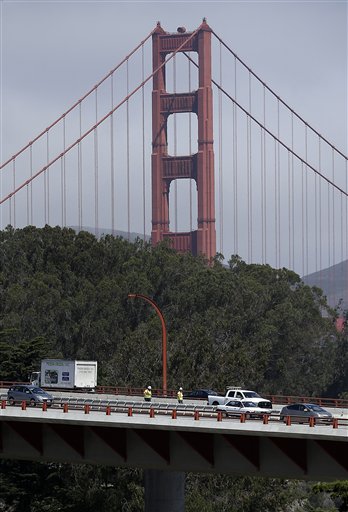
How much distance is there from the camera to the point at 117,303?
13512 cm

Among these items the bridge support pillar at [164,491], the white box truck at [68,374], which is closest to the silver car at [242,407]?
the bridge support pillar at [164,491]

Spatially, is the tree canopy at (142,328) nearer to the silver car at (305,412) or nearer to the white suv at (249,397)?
the white suv at (249,397)

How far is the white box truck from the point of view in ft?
290

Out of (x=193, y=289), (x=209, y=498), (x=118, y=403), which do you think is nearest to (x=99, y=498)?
(x=209, y=498)

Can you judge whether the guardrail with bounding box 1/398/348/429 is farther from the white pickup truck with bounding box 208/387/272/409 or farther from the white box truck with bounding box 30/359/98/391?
the white box truck with bounding box 30/359/98/391

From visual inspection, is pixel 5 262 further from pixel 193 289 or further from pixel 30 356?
pixel 30 356

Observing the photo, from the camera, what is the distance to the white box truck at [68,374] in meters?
88.3

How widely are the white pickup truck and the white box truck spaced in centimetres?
2105

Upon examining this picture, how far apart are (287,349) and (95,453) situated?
97.9 m

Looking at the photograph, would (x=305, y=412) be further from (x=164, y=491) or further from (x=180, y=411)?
(x=164, y=491)

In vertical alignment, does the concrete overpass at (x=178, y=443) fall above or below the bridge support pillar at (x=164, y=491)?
above

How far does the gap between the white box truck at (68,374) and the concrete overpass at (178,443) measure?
3084 cm

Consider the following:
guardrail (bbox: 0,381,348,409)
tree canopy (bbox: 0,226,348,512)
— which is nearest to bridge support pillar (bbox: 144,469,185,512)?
guardrail (bbox: 0,381,348,409)

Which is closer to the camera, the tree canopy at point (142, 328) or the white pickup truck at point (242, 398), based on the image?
the white pickup truck at point (242, 398)
